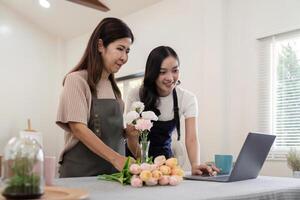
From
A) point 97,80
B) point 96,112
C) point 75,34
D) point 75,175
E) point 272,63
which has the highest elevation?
point 75,34

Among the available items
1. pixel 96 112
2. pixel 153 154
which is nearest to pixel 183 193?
pixel 96 112

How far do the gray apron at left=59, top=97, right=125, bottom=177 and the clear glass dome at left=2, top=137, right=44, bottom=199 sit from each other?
0.67 metres

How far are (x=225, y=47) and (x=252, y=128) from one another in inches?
28.5

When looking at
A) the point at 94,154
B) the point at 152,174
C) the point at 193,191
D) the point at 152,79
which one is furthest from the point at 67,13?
the point at 193,191

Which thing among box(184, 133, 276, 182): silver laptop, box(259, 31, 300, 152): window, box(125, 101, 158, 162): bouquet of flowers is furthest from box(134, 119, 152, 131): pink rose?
box(259, 31, 300, 152): window

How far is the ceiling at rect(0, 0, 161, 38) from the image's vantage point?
432 centimetres

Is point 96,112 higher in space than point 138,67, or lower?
lower

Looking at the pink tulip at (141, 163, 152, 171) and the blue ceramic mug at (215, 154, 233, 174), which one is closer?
the pink tulip at (141, 163, 152, 171)

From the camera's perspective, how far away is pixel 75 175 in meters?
1.47

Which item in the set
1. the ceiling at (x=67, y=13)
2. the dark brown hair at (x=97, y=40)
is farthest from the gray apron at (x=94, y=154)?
the ceiling at (x=67, y=13)

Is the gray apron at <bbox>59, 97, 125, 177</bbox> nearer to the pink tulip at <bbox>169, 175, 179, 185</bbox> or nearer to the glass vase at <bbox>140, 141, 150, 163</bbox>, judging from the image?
the glass vase at <bbox>140, 141, 150, 163</bbox>

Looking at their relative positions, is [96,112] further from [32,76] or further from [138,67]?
[32,76]

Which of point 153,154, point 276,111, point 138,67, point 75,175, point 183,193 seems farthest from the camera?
point 138,67

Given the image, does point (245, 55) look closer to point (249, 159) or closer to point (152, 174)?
point (249, 159)
